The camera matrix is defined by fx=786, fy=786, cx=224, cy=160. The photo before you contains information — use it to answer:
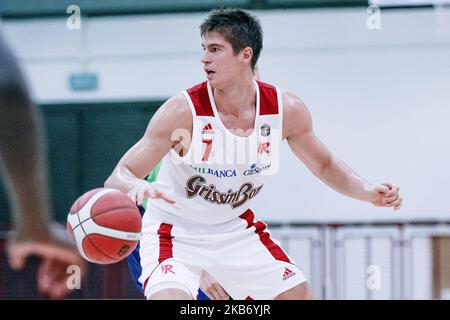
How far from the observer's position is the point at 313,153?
2.80 m

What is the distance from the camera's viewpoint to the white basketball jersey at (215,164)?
8.66 ft

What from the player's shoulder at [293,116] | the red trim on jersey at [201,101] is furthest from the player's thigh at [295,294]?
the red trim on jersey at [201,101]

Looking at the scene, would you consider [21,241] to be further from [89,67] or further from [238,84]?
[89,67]

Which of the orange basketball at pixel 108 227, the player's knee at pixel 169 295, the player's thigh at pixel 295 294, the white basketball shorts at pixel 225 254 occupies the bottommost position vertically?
the player's thigh at pixel 295 294

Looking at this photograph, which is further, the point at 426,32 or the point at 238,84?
the point at 426,32

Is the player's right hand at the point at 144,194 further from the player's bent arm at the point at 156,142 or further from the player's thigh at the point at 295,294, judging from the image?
the player's thigh at the point at 295,294

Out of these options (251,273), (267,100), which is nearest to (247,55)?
(267,100)

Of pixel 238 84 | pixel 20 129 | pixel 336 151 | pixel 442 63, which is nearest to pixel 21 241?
pixel 20 129

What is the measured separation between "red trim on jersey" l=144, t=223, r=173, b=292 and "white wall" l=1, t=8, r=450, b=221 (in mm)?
2029

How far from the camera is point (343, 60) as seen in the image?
4992 mm

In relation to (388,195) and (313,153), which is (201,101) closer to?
(313,153)

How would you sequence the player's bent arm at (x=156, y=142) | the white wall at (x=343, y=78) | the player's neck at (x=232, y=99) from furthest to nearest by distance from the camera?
the white wall at (x=343, y=78), the player's neck at (x=232, y=99), the player's bent arm at (x=156, y=142)
